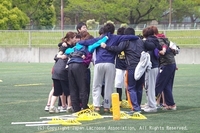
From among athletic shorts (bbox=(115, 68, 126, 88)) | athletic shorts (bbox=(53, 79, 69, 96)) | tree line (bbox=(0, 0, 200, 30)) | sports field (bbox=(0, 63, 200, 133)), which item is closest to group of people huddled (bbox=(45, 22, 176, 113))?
athletic shorts (bbox=(53, 79, 69, 96))

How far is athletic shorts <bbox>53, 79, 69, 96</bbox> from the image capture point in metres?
13.9

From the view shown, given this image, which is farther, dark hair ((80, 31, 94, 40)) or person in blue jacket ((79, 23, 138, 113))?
dark hair ((80, 31, 94, 40))

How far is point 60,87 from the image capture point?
14.0 metres

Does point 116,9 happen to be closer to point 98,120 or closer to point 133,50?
point 133,50

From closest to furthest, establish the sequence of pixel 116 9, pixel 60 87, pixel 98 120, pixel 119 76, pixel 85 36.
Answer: pixel 98 120
pixel 85 36
pixel 60 87
pixel 119 76
pixel 116 9

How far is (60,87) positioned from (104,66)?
3.97 feet

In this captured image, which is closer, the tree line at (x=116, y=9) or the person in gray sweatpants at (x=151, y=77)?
the person in gray sweatpants at (x=151, y=77)

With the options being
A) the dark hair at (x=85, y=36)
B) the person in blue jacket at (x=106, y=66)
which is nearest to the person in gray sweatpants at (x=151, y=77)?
the person in blue jacket at (x=106, y=66)

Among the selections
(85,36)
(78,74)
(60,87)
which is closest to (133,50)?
(85,36)

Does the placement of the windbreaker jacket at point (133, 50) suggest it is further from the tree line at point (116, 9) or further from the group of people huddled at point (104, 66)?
the tree line at point (116, 9)

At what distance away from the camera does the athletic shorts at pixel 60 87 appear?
13.9 meters

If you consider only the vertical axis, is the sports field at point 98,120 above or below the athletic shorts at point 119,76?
below

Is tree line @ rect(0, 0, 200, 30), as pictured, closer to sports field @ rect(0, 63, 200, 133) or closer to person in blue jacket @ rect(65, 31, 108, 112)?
sports field @ rect(0, 63, 200, 133)

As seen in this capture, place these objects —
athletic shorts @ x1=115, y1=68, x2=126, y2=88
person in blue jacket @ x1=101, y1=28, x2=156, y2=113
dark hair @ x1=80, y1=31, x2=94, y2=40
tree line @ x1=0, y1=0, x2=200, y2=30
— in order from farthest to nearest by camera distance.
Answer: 1. tree line @ x1=0, y1=0, x2=200, y2=30
2. athletic shorts @ x1=115, y1=68, x2=126, y2=88
3. dark hair @ x1=80, y1=31, x2=94, y2=40
4. person in blue jacket @ x1=101, y1=28, x2=156, y2=113
